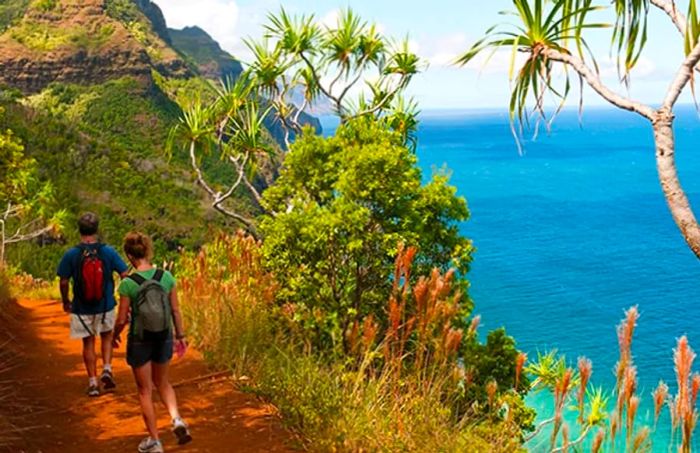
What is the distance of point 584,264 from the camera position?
5328cm

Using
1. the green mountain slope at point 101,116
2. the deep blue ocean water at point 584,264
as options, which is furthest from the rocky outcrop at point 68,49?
the deep blue ocean water at point 584,264

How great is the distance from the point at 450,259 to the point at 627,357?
471 centimetres

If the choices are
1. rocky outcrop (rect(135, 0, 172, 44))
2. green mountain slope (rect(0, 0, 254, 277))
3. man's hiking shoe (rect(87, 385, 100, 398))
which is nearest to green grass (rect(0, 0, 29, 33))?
green mountain slope (rect(0, 0, 254, 277))

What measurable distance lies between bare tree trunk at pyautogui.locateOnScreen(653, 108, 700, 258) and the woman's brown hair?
9.23 ft

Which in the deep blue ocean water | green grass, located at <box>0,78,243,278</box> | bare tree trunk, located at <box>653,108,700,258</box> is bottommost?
the deep blue ocean water

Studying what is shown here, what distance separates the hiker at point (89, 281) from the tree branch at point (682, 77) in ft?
11.8

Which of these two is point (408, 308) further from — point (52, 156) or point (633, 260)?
point (633, 260)

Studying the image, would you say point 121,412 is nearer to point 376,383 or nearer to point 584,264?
point 376,383

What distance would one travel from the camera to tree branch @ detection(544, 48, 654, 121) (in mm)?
3587

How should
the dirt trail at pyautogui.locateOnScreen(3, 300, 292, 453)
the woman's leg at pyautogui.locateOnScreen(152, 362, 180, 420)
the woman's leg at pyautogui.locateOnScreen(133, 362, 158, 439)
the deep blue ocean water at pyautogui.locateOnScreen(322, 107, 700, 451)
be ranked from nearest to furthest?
the woman's leg at pyautogui.locateOnScreen(133, 362, 158, 439), the woman's leg at pyautogui.locateOnScreen(152, 362, 180, 420), the dirt trail at pyautogui.locateOnScreen(3, 300, 292, 453), the deep blue ocean water at pyautogui.locateOnScreen(322, 107, 700, 451)

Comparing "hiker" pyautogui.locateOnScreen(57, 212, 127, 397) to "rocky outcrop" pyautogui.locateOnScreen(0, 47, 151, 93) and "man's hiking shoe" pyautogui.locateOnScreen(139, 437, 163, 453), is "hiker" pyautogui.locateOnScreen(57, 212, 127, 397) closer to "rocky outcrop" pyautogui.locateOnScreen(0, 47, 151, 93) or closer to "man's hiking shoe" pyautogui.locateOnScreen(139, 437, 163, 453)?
"man's hiking shoe" pyautogui.locateOnScreen(139, 437, 163, 453)

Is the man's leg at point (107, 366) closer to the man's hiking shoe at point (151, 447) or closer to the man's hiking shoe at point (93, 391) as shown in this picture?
the man's hiking shoe at point (93, 391)

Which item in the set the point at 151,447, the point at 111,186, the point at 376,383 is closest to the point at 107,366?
the point at 151,447

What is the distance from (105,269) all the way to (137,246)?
110 cm
